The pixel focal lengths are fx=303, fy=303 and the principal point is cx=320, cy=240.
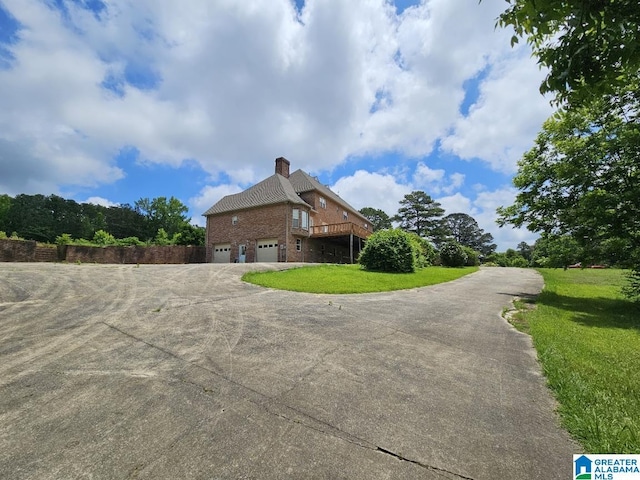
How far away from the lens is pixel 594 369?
4.18 meters

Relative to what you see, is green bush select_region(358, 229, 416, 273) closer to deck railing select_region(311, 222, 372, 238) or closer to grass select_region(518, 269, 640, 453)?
deck railing select_region(311, 222, 372, 238)

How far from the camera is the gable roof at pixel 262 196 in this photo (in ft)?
89.1

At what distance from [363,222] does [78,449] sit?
39728 mm

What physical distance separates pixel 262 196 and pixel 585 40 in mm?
27317

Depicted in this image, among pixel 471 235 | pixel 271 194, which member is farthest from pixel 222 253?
pixel 471 235

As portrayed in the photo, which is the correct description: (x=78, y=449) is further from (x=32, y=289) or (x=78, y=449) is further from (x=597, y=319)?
(x=597, y=319)

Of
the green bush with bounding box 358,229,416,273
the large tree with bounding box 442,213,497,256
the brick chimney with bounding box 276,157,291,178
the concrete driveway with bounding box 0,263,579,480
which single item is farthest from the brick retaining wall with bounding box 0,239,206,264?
the large tree with bounding box 442,213,497,256

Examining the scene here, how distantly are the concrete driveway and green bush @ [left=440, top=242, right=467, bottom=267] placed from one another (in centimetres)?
2726

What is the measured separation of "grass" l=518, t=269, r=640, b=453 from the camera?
271 centimetres

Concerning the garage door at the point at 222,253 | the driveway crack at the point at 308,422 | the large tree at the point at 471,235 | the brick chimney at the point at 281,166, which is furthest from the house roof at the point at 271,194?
the large tree at the point at 471,235

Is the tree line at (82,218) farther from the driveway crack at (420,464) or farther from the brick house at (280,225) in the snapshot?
the driveway crack at (420,464)

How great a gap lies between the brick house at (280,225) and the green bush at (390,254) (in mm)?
7097

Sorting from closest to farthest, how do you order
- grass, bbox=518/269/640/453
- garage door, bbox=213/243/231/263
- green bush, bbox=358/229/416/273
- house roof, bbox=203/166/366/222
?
grass, bbox=518/269/640/453, green bush, bbox=358/229/416/273, house roof, bbox=203/166/366/222, garage door, bbox=213/243/231/263

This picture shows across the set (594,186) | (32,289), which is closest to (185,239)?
(32,289)
